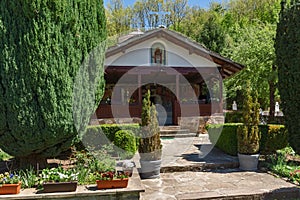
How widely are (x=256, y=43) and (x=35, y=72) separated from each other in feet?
45.1

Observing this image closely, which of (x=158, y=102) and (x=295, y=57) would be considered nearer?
(x=295, y=57)

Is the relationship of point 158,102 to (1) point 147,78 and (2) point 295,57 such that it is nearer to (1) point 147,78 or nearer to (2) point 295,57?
(1) point 147,78

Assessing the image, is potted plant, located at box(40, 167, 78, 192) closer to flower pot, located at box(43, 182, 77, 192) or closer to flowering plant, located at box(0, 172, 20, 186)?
flower pot, located at box(43, 182, 77, 192)

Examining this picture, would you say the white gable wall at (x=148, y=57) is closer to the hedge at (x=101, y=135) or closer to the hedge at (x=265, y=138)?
the hedge at (x=101, y=135)

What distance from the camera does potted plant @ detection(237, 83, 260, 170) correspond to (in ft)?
21.8

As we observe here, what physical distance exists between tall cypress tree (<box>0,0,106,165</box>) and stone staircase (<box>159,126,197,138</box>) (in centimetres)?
659

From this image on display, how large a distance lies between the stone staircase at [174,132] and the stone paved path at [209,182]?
335 centimetres

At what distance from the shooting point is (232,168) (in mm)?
6883

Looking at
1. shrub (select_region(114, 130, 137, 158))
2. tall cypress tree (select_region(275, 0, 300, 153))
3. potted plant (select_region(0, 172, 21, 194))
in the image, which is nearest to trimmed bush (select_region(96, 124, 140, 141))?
shrub (select_region(114, 130, 137, 158))

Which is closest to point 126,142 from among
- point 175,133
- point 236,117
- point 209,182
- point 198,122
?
point 209,182

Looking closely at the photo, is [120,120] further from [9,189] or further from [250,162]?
[9,189]

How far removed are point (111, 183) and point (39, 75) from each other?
88.0 inches

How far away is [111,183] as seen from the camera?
14.8ft

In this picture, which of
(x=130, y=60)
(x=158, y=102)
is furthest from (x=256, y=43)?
(x=130, y=60)
